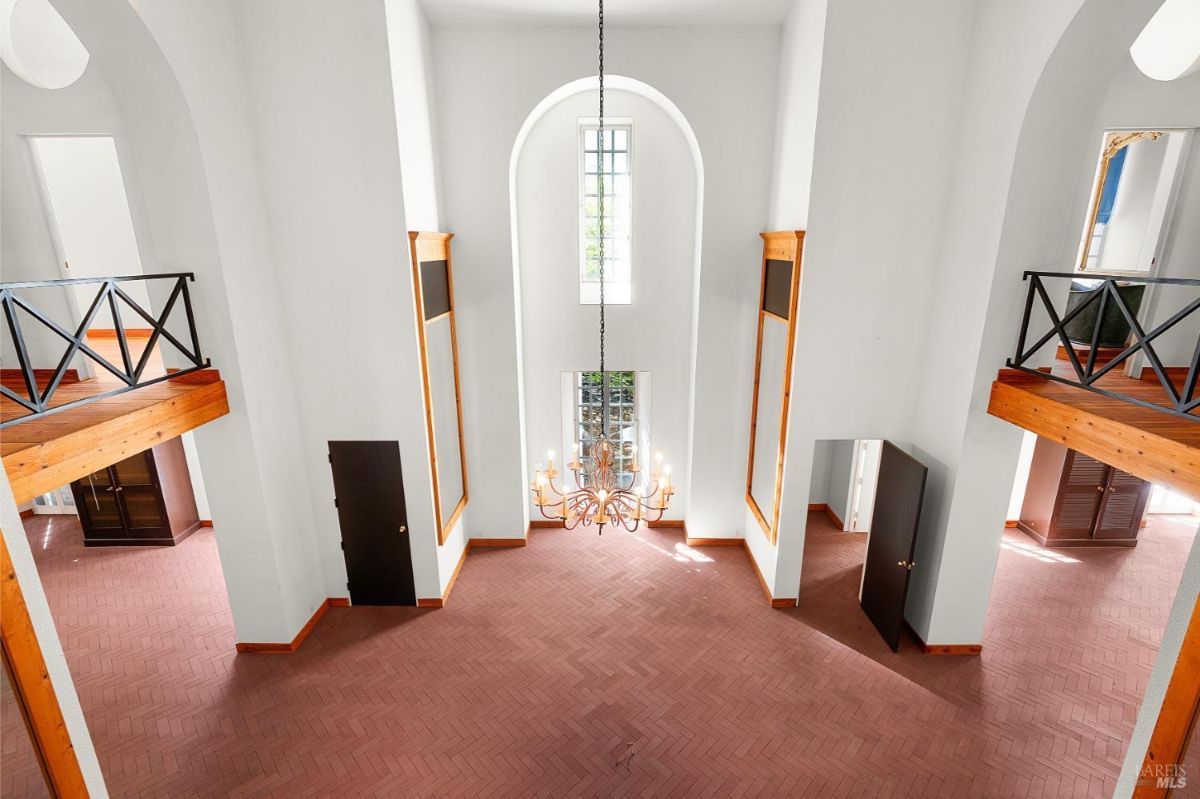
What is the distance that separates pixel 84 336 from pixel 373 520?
127 inches

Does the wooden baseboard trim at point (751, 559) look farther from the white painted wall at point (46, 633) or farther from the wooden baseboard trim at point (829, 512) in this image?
the white painted wall at point (46, 633)

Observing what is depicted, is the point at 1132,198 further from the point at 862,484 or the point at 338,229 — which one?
the point at 338,229

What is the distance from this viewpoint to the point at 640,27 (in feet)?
21.5

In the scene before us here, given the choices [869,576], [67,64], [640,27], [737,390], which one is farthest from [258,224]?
[869,576]

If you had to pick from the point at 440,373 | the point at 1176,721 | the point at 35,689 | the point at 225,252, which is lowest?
the point at 1176,721

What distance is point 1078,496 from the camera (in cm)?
804

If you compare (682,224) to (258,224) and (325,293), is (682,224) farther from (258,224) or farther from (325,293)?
(258,224)

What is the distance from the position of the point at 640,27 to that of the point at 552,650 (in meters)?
7.20

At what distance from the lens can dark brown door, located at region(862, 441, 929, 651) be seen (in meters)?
5.82

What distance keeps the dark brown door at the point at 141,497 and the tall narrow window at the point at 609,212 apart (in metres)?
Result: 6.66

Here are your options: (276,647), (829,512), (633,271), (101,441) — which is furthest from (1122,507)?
(101,441)

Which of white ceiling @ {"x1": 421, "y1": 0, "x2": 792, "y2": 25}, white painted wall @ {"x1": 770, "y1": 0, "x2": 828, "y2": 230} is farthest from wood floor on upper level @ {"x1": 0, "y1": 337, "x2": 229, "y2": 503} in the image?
white painted wall @ {"x1": 770, "y1": 0, "x2": 828, "y2": 230}

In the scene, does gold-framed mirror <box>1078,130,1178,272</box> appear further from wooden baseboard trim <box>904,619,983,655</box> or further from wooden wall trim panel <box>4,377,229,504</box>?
wooden wall trim panel <box>4,377,229,504</box>

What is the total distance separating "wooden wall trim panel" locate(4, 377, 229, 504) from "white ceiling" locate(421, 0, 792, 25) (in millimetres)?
4727
